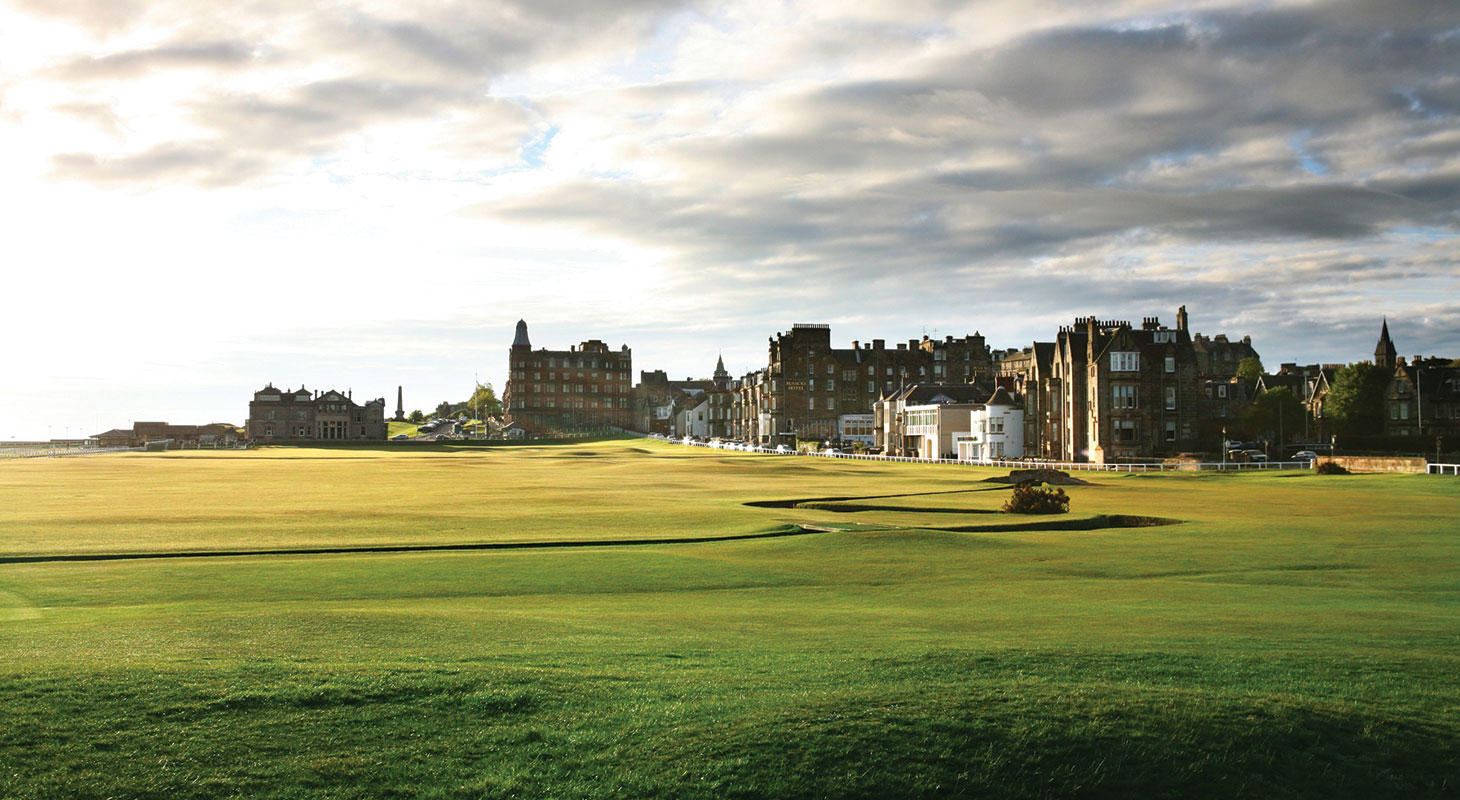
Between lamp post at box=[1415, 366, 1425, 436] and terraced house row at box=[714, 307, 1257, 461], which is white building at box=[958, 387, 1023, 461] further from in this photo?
lamp post at box=[1415, 366, 1425, 436]

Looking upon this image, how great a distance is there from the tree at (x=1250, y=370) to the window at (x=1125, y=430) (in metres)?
68.3

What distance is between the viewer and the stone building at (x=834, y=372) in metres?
183

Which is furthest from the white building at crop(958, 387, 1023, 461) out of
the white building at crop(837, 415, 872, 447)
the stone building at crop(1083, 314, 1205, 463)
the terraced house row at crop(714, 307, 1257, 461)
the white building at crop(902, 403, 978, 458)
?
the white building at crop(837, 415, 872, 447)

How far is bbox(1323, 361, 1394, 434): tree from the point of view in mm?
115375

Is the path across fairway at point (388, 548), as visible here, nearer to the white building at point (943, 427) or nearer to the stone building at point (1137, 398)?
the stone building at point (1137, 398)

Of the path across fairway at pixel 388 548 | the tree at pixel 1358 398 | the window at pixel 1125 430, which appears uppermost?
the tree at pixel 1358 398

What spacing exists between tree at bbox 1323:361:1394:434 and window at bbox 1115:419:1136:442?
30.2 m

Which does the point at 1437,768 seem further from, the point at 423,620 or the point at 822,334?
the point at 822,334

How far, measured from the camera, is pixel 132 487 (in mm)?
64625

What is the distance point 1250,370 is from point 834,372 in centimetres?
6798

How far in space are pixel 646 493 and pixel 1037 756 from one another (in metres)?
50.7

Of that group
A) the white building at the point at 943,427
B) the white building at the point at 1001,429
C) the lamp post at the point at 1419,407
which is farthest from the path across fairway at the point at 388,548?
the lamp post at the point at 1419,407

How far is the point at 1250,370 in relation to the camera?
165 metres

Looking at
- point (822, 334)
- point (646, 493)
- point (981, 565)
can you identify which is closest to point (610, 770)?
point (981, 565)
